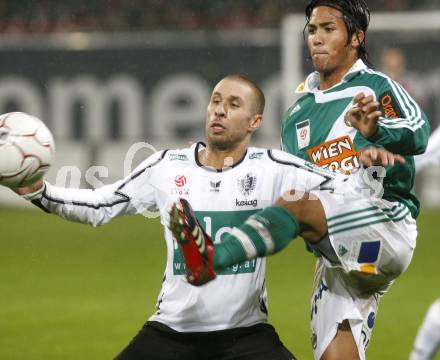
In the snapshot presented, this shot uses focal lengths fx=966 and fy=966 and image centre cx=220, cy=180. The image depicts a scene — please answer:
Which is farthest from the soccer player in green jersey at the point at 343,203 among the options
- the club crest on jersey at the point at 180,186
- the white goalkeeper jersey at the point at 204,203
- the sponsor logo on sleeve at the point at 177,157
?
the sponsor logo on sleeve at the point at 177,157

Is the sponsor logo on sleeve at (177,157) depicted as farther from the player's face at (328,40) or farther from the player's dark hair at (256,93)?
the player's face at (328,40)

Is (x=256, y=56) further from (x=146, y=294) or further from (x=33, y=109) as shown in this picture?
(x=146, y=294)

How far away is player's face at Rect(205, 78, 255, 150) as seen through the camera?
14.5ft

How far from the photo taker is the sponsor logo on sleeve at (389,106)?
472 cm

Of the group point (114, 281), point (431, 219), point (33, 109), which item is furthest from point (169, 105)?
point (114, 281)

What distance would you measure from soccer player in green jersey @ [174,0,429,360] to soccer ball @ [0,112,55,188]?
30.9 inches

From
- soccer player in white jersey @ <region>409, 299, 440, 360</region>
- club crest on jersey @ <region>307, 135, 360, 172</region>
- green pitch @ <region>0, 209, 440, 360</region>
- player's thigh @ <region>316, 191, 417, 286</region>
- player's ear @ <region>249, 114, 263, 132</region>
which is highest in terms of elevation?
Result: player's ear @ <region>249, 114, 263, 132</region>

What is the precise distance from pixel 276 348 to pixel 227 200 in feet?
2.27

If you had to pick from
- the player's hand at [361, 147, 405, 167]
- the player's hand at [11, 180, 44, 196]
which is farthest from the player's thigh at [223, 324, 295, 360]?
the player's hand at [11, 180, 44, 196]

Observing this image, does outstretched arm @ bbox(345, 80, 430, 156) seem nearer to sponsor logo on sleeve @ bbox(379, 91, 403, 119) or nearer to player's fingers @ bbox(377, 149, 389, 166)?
sponsor logo on sleeve @ bbox(379, 91, 403, 119)

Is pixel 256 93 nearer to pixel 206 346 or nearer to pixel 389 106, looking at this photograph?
pixel 389 106

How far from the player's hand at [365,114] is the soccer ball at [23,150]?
140 cm

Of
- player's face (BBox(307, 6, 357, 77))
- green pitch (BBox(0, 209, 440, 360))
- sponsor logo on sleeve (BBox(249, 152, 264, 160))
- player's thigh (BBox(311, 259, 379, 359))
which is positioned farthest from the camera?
green pitch (BBox(0, 209, 440, 360))

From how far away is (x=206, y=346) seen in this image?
423 cm
